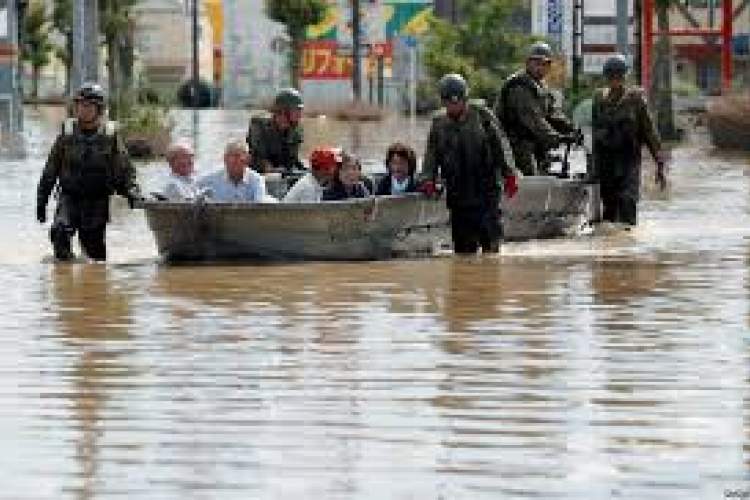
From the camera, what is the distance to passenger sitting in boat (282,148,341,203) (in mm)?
20406

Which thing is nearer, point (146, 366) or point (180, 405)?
point (180, 405)

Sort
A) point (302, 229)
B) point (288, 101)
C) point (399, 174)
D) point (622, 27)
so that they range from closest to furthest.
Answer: point (302, 229), point (399, 174), point (288, 101), point (622, 27)

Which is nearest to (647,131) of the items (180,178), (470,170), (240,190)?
(470,170)

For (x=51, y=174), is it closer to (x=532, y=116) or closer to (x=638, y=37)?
(x=532, y=116)

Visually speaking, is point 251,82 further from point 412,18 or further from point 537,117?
point 537,117

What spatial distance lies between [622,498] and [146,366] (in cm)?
431

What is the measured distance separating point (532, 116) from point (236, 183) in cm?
358

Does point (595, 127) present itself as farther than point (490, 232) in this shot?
Yes

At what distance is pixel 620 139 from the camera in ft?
78.7

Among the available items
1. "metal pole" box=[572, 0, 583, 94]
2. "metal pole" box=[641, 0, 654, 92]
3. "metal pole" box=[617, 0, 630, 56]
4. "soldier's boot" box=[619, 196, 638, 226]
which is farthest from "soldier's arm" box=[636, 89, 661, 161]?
"metal pole" box=[641, 0, 654, 92]

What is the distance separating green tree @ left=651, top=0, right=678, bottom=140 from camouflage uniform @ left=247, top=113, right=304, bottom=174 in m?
28.1

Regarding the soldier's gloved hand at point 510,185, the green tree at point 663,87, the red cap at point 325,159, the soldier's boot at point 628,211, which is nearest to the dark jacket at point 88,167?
the red cap at point 325,159

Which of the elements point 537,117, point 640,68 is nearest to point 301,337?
point 537,117

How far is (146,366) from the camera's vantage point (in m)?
13.1
